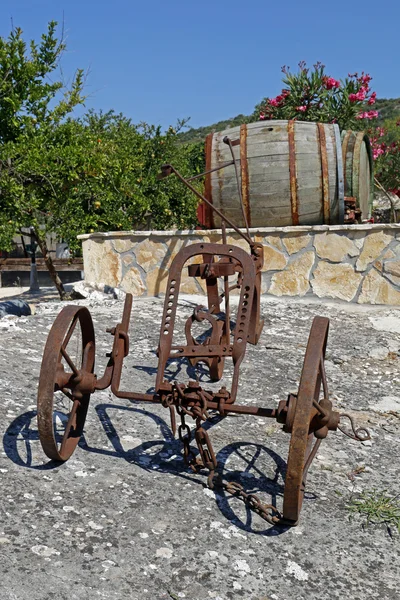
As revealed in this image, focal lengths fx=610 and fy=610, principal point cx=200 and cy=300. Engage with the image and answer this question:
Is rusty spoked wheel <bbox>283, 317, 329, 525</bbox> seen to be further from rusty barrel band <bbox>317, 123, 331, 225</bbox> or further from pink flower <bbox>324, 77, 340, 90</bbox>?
pink flower <bbox>324, 77, 340, 90</bbox>

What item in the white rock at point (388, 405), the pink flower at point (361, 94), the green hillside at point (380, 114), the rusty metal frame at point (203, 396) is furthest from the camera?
the green hillside at point (380, 114)

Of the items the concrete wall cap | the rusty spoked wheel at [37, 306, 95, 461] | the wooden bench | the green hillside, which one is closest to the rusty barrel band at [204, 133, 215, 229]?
the concrete wall cap

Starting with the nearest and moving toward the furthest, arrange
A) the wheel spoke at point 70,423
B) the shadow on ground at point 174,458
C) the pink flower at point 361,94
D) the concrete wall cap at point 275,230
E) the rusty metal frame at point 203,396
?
the rusty metal frame at point 203,396, the shadow on ground at point 174,458, the wheel spoke at point 70,423, the concrete wall cap at point 275,230, the pink flower at point 361,94

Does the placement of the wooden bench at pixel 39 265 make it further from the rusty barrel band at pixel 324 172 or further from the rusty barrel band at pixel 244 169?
the rusty barrel band at pixel 324 172

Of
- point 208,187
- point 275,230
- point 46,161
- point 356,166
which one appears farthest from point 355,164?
point 46,161

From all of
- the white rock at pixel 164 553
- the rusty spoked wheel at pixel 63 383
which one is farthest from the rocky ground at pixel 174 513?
the rusty spoked wheel at pixel 63 383

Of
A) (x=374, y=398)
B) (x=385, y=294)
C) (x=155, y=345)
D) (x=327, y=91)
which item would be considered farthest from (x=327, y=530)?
(x=327, y=91)

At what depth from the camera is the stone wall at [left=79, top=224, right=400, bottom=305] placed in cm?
626

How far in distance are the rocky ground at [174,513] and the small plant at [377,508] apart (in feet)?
0.12

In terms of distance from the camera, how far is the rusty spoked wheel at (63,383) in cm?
250

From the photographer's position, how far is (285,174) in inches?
248

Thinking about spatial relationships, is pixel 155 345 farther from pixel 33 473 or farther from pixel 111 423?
pixel 33 473

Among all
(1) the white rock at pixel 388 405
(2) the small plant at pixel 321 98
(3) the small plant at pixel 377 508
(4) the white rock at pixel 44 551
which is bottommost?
(3) the small plant at pixel 377 508

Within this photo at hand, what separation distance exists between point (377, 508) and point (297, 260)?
4089mm
